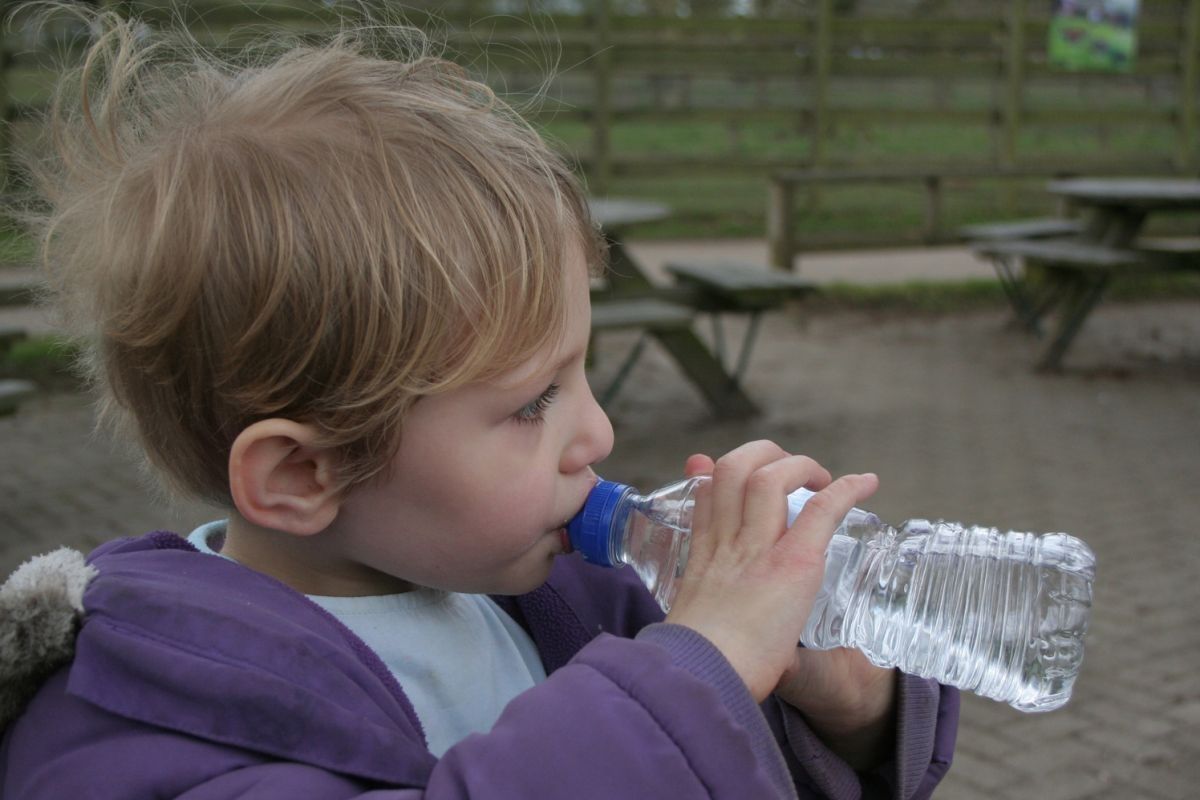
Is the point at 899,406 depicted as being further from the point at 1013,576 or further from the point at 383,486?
the point at 383,486

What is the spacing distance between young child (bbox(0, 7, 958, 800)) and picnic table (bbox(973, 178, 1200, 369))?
7208 mm

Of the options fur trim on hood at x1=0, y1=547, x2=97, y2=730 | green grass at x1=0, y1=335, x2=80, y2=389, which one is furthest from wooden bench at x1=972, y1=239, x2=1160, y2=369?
fur trim on hood at x1=0, y1=547, x2=97, y2=730

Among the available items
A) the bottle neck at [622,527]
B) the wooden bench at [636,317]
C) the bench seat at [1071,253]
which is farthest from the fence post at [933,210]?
the bottle neck at [622,527]

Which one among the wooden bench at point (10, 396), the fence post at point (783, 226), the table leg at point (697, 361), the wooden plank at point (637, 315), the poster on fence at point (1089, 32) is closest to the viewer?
the wooden bench at point (10, 396)

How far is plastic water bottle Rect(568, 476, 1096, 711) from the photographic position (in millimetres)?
1432

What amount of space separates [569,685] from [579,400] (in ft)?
1.06

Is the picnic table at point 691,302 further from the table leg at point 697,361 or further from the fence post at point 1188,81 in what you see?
the fence post at point 1188,81

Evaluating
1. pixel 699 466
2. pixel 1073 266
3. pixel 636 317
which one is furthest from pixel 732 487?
pixel 1073 266

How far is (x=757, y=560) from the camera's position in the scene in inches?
46.0

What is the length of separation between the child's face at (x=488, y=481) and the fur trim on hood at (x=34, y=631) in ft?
0.79

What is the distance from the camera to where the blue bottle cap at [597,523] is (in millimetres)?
1283

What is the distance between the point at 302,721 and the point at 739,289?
5.44m

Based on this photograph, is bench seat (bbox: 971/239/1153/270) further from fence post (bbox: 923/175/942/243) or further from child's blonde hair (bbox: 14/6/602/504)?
child's blonde hair (bbox: 14/6/602/504)

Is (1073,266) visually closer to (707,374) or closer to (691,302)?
(691,302)
